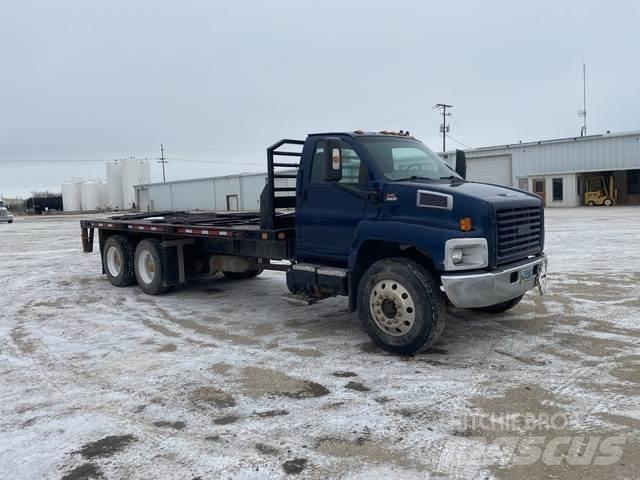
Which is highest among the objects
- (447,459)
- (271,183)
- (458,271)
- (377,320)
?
(271,183)

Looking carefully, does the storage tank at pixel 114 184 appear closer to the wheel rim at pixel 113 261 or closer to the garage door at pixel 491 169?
the garage door at pixel 491 169

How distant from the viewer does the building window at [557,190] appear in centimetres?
4022

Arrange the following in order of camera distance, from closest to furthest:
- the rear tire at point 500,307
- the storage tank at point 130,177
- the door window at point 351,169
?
1. the door window at point 351,169
2. the rear tire at point 500,307
3. the storage tank at point 130,177

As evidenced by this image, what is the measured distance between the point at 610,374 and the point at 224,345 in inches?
A: 162

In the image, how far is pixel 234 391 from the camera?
16.5 ft

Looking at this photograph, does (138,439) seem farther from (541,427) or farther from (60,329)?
(60,329)

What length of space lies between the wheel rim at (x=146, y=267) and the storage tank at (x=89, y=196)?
262 ft

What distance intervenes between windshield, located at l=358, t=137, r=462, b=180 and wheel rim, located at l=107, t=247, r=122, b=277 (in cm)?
650

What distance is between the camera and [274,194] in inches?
297

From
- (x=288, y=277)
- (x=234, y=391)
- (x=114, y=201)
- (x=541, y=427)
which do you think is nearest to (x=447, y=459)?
(x=541, y=427)

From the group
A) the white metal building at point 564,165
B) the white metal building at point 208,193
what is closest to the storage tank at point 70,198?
the white metal building at point 208,193

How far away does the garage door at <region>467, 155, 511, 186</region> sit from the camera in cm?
4347

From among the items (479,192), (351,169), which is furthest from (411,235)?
(351,169)

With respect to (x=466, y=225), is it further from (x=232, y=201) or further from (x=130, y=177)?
(x=130, y=177)
